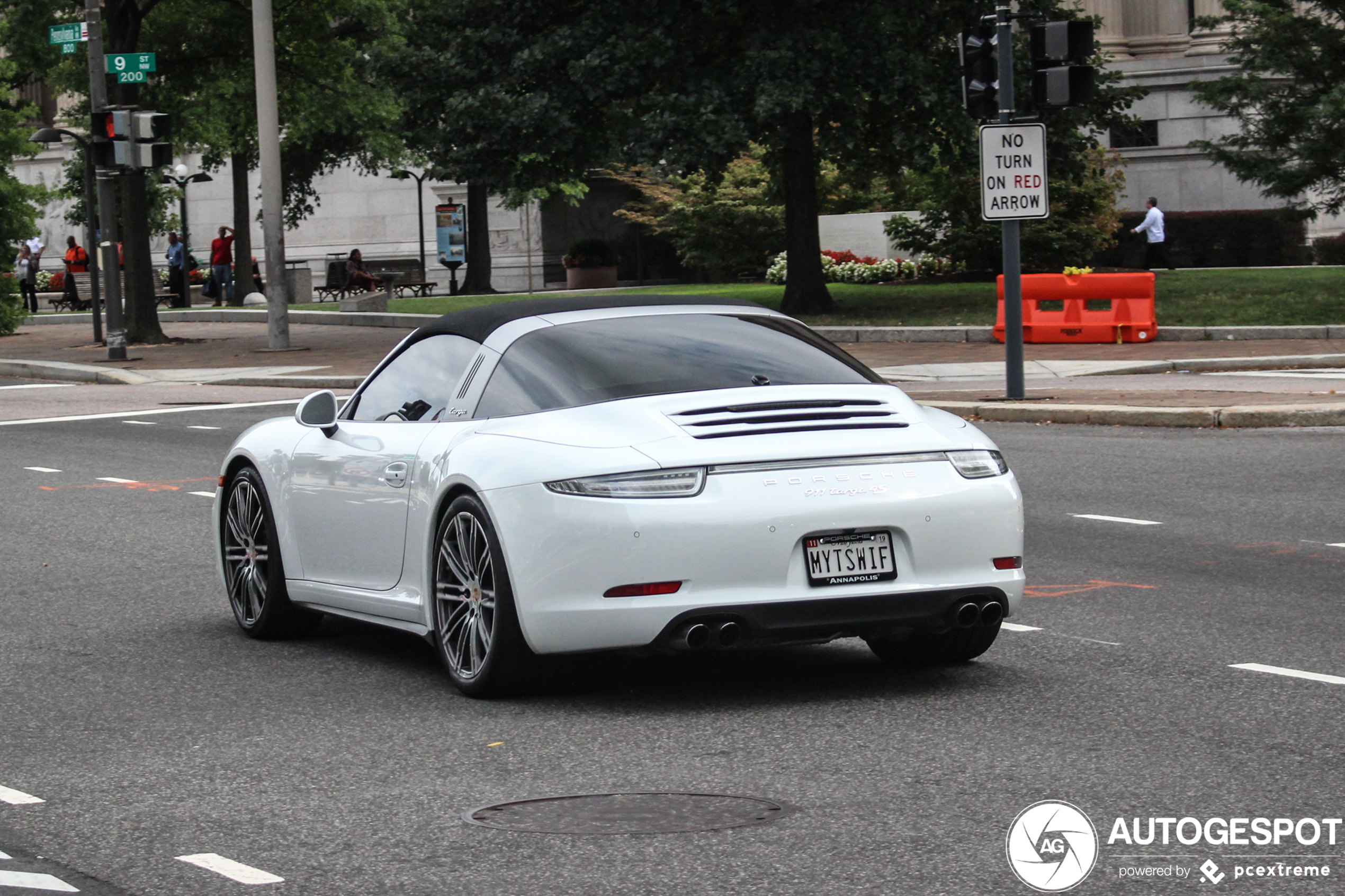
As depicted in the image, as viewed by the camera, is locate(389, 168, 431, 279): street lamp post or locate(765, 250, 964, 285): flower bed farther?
locate(389, 168, 431, 279): street lamp post

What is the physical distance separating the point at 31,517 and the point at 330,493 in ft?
18.2

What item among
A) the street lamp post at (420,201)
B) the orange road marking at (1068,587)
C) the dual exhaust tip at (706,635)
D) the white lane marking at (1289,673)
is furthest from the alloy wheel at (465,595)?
the street lamp post at (420,201)

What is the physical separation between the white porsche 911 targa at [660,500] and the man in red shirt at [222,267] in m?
39.0

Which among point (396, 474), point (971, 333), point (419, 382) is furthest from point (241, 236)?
point (396, 474)

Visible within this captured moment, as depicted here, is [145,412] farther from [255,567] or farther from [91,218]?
[255,567]

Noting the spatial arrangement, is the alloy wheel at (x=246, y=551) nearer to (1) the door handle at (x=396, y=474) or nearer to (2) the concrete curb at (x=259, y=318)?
(1) the door handle at (x=396, y=474)

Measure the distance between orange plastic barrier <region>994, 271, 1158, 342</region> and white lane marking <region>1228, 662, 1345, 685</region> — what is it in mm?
17397

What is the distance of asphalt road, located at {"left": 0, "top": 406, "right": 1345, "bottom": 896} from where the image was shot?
4.66 m

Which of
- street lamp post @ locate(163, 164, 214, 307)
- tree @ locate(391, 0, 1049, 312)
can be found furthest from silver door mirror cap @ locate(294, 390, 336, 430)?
street lamp post @ locate(163, 164, 214, 307)

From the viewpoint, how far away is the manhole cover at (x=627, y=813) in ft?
16.3

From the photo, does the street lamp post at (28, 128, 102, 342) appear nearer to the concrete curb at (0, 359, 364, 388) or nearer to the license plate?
the concrete curb at (0, 359, 364, 388)

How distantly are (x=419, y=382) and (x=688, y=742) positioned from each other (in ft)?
7.46

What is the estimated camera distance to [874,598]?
629 centimetres

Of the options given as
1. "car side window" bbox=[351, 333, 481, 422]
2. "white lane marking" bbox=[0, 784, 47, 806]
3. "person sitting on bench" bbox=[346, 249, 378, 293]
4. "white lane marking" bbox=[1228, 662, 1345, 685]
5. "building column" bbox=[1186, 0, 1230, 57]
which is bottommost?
"white lane marking" bbox=[1228, 662, 1345, 685]
